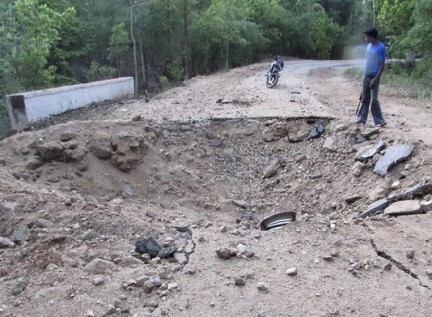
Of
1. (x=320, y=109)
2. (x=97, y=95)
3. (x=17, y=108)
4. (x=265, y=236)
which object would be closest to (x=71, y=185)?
(x=265, y=236)

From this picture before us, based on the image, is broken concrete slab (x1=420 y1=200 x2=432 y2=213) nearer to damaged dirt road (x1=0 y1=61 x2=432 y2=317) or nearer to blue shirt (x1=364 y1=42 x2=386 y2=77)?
damaged dirt road (x1=0 y1=61 x2=432 y2=317)

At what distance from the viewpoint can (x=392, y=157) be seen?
5.53 metres

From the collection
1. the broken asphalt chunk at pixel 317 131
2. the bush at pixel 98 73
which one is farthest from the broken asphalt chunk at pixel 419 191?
the bush at pixel 98 73

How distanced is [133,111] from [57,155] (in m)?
4.54

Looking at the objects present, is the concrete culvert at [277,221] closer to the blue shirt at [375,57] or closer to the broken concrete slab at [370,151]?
the broken concrete slab at [370,151]

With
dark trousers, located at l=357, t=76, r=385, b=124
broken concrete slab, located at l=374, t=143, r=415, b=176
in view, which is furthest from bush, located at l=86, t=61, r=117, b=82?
broken concrete slab, located at l=374, t=143, r=415, b=176

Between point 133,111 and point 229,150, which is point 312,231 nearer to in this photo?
point 229,150

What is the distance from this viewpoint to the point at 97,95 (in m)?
11.7

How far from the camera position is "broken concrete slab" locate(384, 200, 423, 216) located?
431 centimetres

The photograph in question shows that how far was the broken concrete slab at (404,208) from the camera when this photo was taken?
4.31 m

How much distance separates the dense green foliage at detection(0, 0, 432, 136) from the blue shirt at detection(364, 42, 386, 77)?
22.0ft

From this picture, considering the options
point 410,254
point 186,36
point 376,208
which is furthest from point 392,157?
point 186,36

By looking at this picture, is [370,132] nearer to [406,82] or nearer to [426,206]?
[426,206]

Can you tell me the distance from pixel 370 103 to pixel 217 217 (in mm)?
3150
